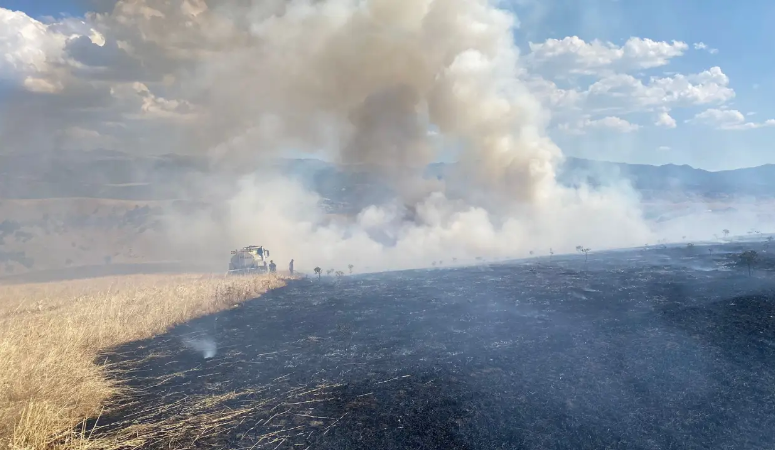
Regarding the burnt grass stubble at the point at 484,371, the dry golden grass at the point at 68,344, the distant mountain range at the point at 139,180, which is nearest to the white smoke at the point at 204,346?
the burnt grass stubble at the point at 484,371

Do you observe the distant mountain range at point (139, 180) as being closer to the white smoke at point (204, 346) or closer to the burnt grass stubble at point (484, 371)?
the burnt grass stubble at point (484, 371)

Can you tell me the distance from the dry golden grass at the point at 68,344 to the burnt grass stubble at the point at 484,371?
0.75 m

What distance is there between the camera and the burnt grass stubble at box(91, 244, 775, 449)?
31.8ft

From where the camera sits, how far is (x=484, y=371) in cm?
1325

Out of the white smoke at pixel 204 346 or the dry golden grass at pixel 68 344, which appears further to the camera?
the white smoke at pixel 204 346

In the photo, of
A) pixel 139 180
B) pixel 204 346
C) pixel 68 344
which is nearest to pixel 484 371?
pixel 204 346

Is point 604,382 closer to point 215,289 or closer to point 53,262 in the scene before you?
point 215,289

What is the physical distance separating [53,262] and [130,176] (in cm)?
6262

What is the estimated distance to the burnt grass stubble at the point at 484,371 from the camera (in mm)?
9688

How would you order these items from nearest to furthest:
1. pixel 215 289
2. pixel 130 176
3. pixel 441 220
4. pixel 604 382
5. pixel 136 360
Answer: pixel 604 382, pixel 136 360, pixel 215 289, pixel 441 220, pixel 130 176

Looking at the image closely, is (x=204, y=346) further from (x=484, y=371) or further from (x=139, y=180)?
(x=139, y=180)

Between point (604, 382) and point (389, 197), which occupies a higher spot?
point (389, 197)

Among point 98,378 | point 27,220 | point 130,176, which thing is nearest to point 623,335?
point 98,378

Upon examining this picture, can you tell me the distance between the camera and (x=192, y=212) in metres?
77.6
